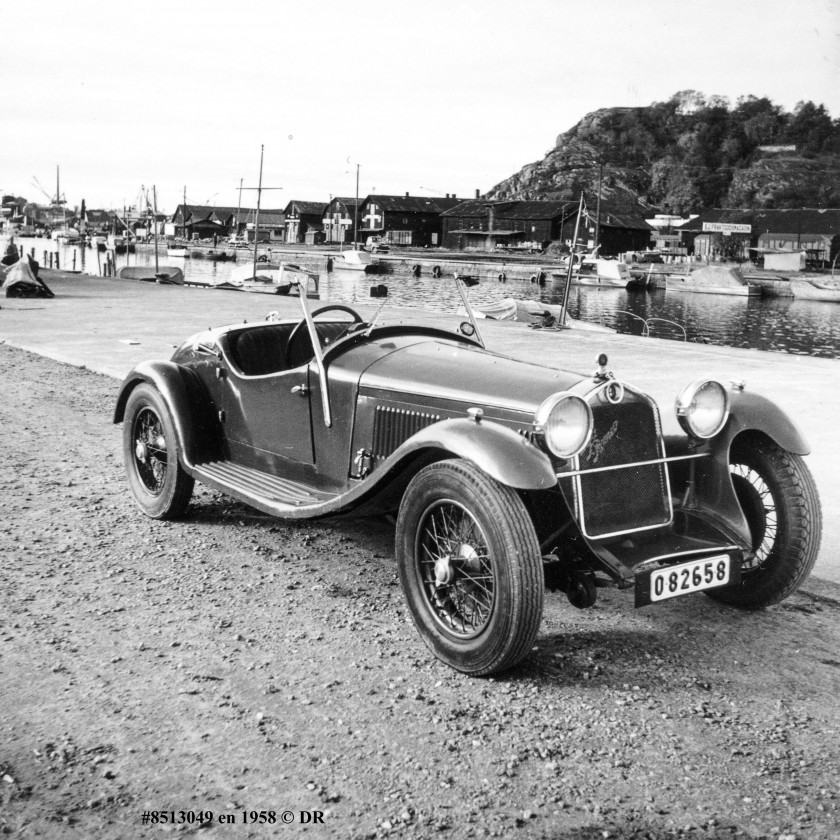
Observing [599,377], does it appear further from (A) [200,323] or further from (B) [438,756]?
(A) [200,323]

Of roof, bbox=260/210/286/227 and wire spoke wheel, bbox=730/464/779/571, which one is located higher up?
roof, bbox=260/210/286/227

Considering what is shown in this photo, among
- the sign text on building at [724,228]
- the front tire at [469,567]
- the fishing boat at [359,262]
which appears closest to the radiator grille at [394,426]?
the front tire at [469,567]

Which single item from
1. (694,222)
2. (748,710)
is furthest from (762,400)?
(694,222)

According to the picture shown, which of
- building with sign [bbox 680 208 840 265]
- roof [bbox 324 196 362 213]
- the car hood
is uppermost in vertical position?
roof [bbox 324 196 362 213]

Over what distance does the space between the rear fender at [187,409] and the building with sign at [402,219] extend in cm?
10614

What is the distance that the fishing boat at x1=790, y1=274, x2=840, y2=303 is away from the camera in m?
60.1

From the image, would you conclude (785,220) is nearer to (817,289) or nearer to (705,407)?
(817,289)

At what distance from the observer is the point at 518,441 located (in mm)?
3523

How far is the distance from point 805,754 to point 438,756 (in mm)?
1279

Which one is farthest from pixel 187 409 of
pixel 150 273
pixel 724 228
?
pixel 724 228

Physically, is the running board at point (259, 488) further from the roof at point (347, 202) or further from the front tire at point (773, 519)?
the roof at point (347, 202)

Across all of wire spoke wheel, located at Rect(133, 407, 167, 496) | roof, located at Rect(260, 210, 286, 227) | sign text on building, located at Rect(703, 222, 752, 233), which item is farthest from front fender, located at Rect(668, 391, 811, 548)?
roof, located at Rect(260, 210, 286, 227)

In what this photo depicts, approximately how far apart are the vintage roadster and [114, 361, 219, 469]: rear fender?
0.37ft

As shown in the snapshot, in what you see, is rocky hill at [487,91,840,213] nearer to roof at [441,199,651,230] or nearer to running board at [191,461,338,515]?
roof at [441,199,651,230]
